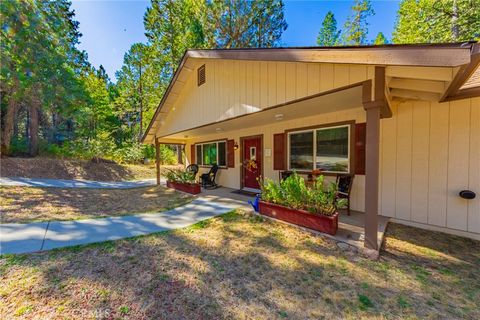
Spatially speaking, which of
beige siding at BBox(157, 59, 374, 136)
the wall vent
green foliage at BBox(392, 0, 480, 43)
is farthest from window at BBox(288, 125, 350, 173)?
green foliage at BBox(392, 0, 480, 43)

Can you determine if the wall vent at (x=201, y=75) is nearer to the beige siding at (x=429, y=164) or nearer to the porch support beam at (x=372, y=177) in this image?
the beige siding at (x=429, y=164)

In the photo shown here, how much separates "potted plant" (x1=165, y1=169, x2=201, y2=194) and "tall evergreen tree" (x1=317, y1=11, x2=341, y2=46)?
1696 cm

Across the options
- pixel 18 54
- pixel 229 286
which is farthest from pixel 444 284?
pixel 18 54

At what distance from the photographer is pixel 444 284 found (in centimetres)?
225

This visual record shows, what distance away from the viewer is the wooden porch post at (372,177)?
2.79m

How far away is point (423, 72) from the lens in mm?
2590

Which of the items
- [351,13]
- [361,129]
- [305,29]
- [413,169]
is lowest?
[413,169]

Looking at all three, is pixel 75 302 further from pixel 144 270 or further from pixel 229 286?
pixel 229 286

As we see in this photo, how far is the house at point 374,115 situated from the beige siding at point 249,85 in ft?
0.06

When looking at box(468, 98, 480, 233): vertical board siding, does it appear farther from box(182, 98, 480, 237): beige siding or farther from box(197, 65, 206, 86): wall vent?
box(197, 65, 206, 86): wall vent

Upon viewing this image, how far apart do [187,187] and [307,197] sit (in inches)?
181

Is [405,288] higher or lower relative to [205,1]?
lower

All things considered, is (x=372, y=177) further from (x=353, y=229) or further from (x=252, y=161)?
(x=252, y=161)

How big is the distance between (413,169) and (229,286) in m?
4.21
